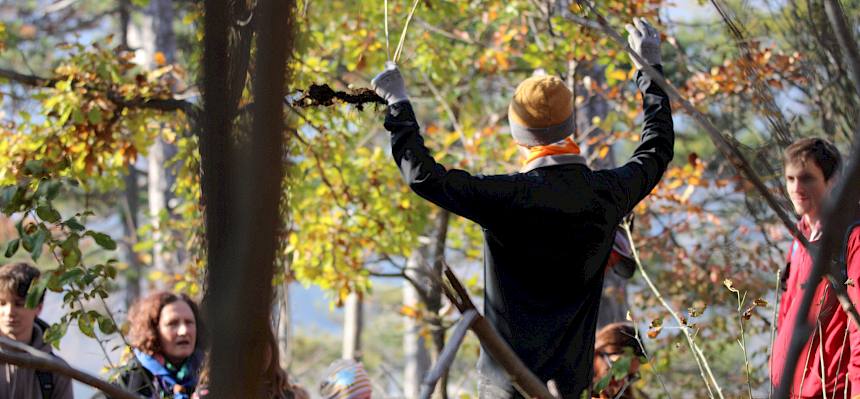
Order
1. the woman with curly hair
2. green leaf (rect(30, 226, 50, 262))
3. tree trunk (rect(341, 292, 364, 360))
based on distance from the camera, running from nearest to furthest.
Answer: green leaf (rect(30, 226, 50, 262)) → the woman with curly hair → tree trunk (rect(341, 292, 364, 360))

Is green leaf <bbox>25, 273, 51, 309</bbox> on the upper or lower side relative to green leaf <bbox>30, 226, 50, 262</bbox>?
lower

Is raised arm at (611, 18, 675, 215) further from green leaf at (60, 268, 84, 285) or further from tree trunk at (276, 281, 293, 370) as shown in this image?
green leaf at (60, 268, 84, 285)

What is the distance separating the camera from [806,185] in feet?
10.1

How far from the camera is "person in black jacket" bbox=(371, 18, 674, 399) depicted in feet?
8.02

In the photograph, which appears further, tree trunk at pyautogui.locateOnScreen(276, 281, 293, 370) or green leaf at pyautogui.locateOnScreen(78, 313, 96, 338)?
tree trunk at pyautogui.locateOnScreen(276, 281, 293, 370)

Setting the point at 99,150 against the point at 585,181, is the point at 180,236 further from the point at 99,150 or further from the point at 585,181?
the point at 585,181

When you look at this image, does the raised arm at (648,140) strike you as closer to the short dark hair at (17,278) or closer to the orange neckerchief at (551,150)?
the orange neckerchief at (551,150)

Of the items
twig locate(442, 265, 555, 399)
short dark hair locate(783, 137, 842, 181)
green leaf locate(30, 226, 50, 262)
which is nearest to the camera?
twig locate(442, 265, 555, 399)

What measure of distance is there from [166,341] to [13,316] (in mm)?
540

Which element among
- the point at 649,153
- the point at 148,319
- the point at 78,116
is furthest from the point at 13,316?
the point at 649,153

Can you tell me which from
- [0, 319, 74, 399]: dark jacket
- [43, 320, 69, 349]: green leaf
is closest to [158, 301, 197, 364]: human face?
[0, 319, 74, 399]: dark jacket

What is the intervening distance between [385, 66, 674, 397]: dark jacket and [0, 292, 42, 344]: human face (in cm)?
192

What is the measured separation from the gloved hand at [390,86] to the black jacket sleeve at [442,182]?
0.05m

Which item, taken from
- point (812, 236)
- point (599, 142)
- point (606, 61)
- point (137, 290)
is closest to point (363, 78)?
point (599, 142)
